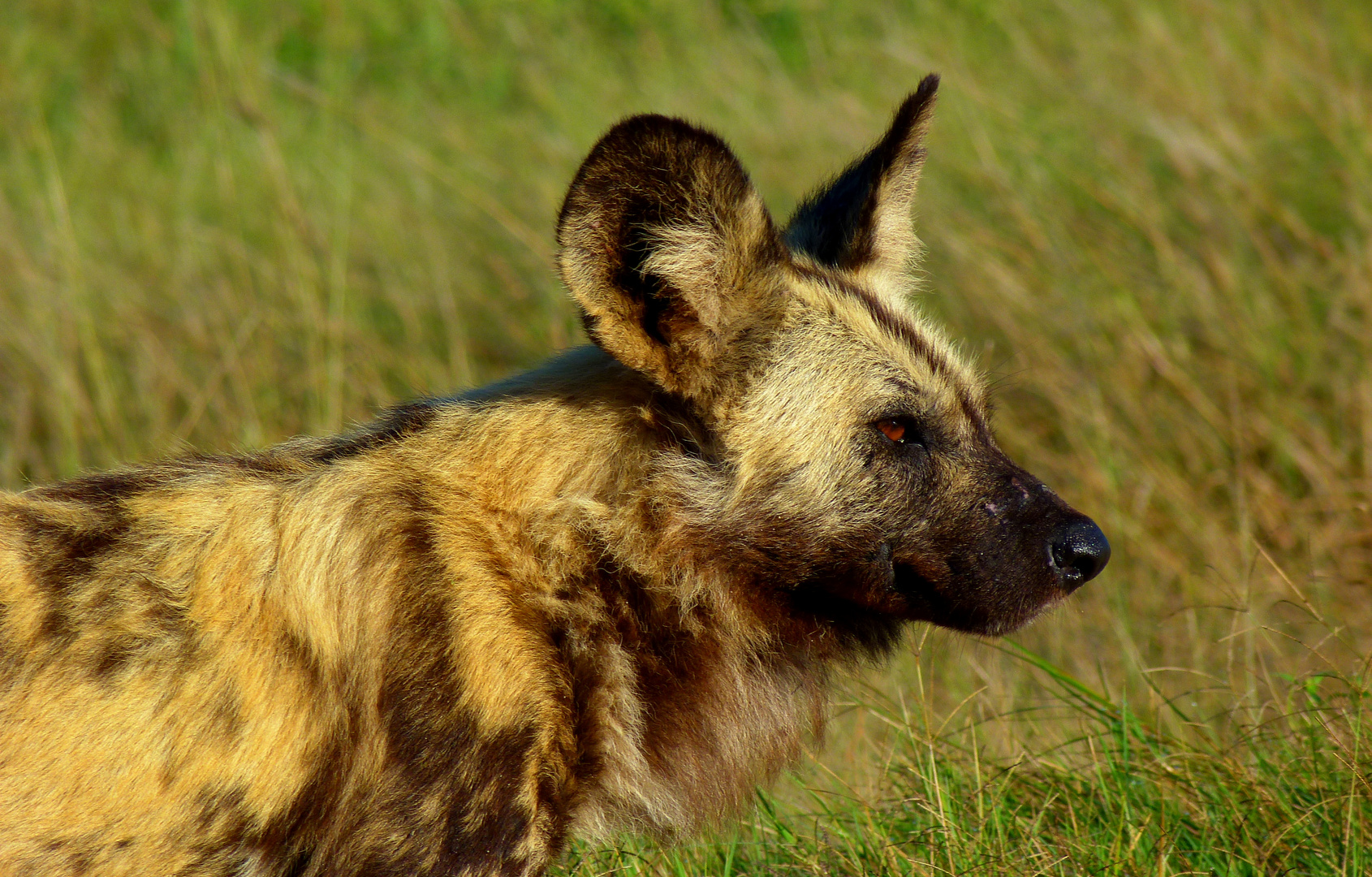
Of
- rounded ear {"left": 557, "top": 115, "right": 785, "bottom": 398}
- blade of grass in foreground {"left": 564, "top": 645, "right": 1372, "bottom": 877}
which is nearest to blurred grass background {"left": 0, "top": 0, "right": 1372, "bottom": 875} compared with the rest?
blade of grass in foreground {"left": 564, "top": 645, "right": 1372, "bottom": 877}

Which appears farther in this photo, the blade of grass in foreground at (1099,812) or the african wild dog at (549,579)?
the blade of grass in foreground at (1099,812)

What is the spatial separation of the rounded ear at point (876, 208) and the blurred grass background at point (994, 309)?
116cm

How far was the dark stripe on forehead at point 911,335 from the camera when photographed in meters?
3.09

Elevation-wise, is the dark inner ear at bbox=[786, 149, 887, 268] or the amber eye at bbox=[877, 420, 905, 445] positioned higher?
the dark inner ear at bbox=[786, 149, 887, 268]

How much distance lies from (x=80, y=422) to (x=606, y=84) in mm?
3542

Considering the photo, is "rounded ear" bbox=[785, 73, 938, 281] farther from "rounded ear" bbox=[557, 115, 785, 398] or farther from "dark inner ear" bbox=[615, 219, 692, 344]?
"dark inner ear" bbox=[615, 219, 692, 344]

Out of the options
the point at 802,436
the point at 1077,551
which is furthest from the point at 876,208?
the point at 1077,551

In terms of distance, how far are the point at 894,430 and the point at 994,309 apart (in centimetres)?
256

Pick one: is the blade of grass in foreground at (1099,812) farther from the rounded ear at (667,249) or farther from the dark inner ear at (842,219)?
the dark inner ear at (842,219)

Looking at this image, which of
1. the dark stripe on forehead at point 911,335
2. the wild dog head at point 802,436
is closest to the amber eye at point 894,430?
the wild dog head at point 802,436

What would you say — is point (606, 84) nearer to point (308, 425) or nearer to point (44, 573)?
point (308, 425)

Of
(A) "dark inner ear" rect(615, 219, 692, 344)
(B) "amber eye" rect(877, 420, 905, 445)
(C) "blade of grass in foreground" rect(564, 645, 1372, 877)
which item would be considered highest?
(A) "dark inner ear" rect(615, 219, 692, 344)

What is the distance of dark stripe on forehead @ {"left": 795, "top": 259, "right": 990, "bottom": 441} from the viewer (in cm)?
309

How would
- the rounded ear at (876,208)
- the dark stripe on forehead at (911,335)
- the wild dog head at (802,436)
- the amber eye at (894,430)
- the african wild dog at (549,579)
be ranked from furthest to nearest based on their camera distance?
the rounded ear at (876,208), the dark stripe on forehead at (911,335), the amber eye at (894,430), the wild dog head at (802,436), the african wild dog at (549,579)
